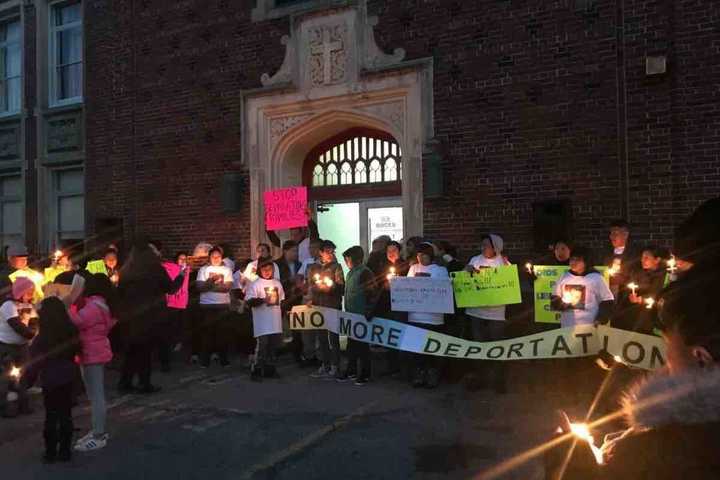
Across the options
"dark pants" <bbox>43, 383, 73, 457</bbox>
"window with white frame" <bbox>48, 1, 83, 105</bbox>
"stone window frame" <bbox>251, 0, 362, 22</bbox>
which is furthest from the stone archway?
"dark pants" <bbox>43, 383, 73, 457</bbox>

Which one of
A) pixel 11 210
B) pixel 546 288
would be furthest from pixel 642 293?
pixel 11 210

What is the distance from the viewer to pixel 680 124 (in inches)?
337

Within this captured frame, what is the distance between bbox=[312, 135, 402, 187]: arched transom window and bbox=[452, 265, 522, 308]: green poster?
371cm

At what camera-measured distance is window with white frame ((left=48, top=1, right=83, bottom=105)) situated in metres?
14.2

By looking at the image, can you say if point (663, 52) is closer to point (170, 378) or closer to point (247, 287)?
point (247, 287)

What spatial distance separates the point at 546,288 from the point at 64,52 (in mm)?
11598

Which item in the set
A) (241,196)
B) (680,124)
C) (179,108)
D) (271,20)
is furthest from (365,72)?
(680,124)

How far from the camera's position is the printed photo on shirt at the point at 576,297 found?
6.88 m

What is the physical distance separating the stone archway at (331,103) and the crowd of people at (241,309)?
175 cm

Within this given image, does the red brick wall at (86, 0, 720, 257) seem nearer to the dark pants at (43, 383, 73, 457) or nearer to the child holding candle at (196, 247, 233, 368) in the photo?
the child holding candle at (196, 247, 233, 368)

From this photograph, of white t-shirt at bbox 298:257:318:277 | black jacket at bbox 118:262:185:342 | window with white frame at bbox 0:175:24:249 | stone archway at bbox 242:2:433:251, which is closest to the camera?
black jacket at bbox 118:262:185:342

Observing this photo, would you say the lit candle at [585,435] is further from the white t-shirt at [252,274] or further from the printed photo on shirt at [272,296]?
the white t-shirt at [252,274]

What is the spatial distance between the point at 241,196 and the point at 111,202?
311 centimetres

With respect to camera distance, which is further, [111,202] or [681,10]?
[111,202]
